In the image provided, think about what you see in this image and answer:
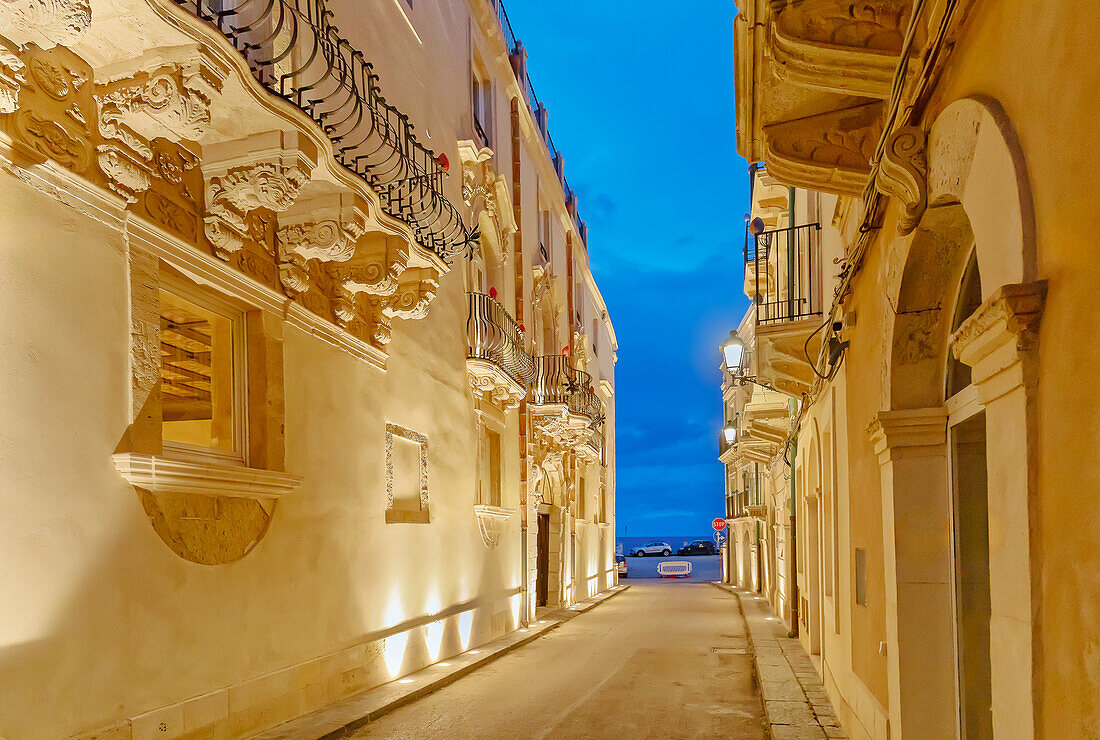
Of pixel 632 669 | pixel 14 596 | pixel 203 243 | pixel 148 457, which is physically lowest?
pixel 632 669

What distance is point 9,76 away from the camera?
17.1ft

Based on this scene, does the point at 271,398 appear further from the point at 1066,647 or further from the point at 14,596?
the point at 1066,647

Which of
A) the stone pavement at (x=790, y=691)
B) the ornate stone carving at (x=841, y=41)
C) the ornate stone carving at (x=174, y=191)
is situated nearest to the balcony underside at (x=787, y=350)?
the stone pavement at (x=790, y=691)

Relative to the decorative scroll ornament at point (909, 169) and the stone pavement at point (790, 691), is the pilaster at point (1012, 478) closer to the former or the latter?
the decorative scroll ornament at point (909, 169)

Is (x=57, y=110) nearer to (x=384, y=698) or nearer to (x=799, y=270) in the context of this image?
(x=384, y=698)

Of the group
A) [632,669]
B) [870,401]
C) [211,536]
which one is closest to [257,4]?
[211,536]

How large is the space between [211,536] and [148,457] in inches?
43.3

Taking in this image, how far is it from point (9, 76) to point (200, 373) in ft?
9.85

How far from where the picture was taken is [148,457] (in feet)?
20.2

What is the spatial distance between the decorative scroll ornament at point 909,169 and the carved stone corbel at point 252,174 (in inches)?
Answer: 183

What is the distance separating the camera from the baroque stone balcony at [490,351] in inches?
600

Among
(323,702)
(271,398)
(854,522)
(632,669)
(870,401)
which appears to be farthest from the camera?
(632,669)

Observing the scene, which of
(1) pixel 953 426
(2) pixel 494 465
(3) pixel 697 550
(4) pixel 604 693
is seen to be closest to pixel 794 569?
(2) pixel 494 465

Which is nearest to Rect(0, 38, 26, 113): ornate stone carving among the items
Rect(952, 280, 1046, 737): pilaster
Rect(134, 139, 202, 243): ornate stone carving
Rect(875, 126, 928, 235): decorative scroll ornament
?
Rect(134, 139, 202, 243): ornate stone carving
